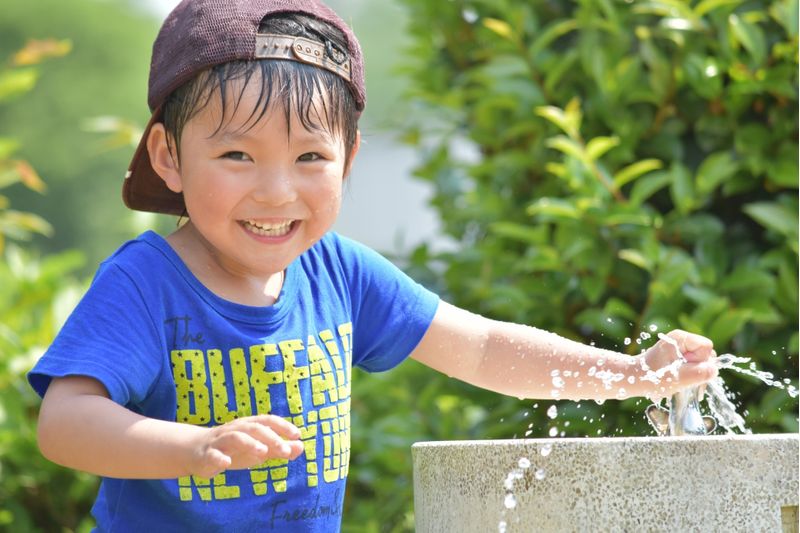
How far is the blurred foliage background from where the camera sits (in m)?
3.01

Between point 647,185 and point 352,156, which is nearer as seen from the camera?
point 352,156

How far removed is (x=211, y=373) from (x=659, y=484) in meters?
0.80

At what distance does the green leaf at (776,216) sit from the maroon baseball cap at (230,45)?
4.16ft

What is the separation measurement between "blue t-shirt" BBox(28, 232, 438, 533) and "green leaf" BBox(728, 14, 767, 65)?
144 centimetres

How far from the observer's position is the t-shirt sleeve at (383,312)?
231 cm

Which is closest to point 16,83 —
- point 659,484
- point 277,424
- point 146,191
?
point 146,191

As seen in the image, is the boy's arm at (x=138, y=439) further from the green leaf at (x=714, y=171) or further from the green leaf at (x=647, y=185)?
the green leaf at (x=714, y=171)

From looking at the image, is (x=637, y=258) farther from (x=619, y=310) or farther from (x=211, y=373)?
(x=211, y=373)

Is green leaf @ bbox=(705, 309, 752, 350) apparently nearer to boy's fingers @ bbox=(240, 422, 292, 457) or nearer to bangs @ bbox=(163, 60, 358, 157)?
bangs @ bbox=(163, 60, 358, 157)

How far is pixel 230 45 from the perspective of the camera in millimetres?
1957

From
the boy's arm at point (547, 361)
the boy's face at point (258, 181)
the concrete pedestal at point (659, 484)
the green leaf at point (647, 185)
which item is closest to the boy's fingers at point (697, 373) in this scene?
the boy's arm at point (547, 361)

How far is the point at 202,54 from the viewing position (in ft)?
6.46

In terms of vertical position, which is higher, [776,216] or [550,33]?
[550,33]

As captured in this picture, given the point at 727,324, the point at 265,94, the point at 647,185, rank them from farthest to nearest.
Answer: the point at 647,185 → the point at 727,324 → the point at 265,94
